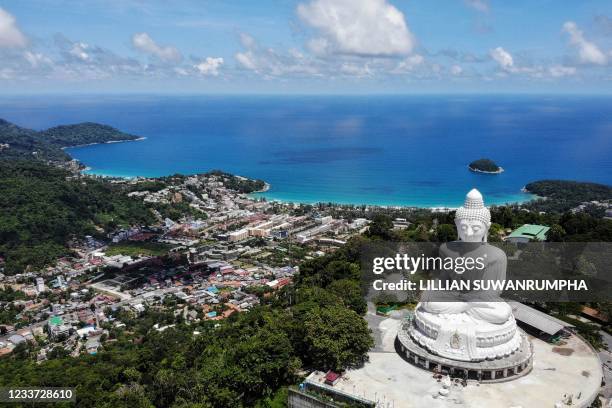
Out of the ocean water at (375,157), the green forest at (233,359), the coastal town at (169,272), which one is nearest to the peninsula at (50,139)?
the ocean water at (375,157)

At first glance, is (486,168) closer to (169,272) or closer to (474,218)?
(169,272)

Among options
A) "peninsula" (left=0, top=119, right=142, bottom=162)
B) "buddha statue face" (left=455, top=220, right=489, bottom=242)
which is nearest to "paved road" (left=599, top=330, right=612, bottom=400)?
"buddha statue face" (left=455, top=220, right=489, bottom=242)

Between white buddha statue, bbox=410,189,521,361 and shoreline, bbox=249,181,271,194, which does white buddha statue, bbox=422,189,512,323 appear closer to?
white buddha statue, bbox=410,189,521,361

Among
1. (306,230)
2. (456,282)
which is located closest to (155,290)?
(306,230)

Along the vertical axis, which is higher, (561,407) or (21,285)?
(561,407)

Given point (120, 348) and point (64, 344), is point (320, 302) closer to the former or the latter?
point (120, 348)

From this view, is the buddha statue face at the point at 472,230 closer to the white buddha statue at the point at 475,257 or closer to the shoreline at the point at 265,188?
the white buddha statue at the point at 475,257
